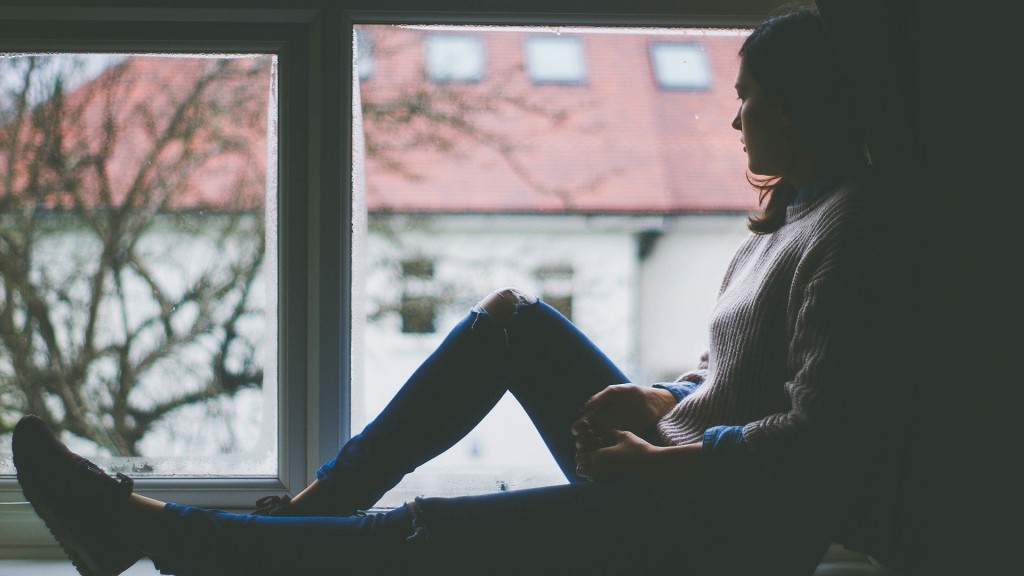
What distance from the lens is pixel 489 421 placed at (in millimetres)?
1419

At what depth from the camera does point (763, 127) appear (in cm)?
102

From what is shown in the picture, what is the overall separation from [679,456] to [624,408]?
0.16 meters

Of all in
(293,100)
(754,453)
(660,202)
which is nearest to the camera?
(754,453)

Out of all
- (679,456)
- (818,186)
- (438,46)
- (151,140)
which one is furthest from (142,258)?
(818,186)

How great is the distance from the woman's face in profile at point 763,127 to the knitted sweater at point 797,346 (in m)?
0.07

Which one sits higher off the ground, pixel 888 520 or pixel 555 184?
pixel 555 184

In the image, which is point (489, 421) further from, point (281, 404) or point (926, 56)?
point (926, 56)

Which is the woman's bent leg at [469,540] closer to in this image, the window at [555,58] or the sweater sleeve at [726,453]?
the sweater sleeve at [726,453]

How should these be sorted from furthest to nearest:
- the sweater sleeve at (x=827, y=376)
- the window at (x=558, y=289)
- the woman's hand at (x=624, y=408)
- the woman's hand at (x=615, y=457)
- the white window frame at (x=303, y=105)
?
the window at (x=558, y=289)
the white window frame at (x=303, y=105)
the woman's hand at (x=624, y=408)
the woman's hand at (x=615, y=457)
the sweater sleeve at (x=827, y=376)

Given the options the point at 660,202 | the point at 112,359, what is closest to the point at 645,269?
the point at 660,202

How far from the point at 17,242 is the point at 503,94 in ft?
2.80

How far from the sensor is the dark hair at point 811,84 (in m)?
0.99

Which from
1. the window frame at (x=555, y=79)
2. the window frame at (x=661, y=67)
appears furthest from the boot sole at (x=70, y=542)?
the window frame at (x=661, y=67)

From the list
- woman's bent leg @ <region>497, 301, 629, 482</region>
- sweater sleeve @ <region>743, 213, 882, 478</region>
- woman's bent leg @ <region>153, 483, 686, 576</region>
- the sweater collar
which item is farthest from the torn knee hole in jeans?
the sweater collar
